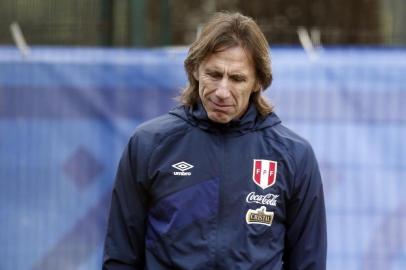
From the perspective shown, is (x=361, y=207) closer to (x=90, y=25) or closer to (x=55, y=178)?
(x=55, y=178)

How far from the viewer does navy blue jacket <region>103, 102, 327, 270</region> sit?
12.4 ft

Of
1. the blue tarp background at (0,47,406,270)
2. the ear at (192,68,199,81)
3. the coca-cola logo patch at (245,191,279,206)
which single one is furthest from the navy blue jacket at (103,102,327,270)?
the blue tarp background at (0,47,406,270)

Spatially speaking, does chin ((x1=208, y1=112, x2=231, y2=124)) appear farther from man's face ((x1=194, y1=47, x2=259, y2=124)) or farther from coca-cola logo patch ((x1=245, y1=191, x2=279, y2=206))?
coca-cola logo patch ((x1=245, y1=191, x2=279, y2=206))

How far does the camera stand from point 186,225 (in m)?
3.78

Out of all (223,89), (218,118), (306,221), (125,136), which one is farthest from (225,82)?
(125,136)

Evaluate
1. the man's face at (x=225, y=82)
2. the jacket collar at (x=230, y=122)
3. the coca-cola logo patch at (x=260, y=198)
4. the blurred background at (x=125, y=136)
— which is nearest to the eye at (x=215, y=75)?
the man's face at (x=225, y=82)

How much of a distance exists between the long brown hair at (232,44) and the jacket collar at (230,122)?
0.09 feet

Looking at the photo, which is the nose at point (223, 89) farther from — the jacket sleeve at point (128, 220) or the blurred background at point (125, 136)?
the blurred background at point (125, 136)

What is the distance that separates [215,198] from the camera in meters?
3.80

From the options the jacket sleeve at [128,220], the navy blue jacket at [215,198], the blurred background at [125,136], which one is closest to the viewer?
the navy blue jacket at [215,198]

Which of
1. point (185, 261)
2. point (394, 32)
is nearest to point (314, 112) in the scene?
point (394, 32)

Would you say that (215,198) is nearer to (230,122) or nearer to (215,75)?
(230,122)

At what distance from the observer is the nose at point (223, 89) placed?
3783mm

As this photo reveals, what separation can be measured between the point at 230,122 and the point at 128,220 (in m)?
0.52
